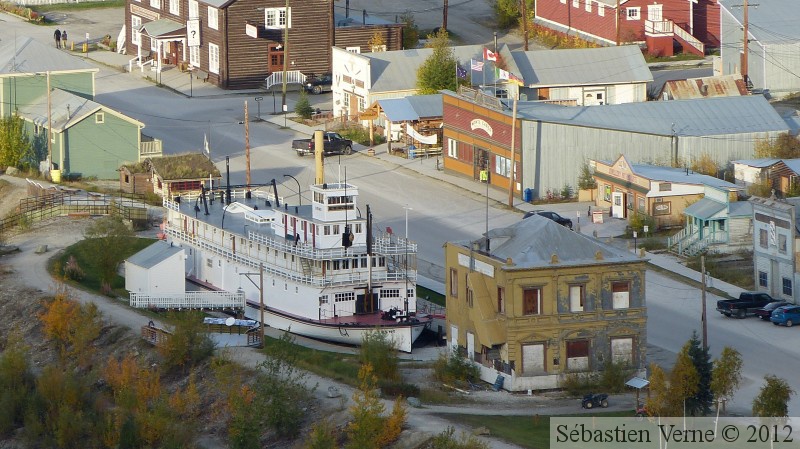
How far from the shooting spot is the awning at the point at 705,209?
73.5 metres

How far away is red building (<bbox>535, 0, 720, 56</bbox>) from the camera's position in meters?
111

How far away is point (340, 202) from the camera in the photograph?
66250 millimetres

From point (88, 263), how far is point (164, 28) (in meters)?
44.5

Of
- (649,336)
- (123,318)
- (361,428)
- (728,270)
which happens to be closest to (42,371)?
(123,318)

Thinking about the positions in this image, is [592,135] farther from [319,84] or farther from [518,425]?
[518,425]

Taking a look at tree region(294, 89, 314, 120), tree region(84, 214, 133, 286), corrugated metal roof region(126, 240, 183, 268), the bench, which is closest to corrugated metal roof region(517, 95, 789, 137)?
tree region(294, 89, 314, 120)

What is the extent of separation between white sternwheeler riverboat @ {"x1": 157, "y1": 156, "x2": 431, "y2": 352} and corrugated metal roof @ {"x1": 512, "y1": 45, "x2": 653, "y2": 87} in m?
32.9

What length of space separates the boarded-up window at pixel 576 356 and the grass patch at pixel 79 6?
8502 centimetres

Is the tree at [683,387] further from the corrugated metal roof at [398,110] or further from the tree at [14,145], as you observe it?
the tree at [14,145]

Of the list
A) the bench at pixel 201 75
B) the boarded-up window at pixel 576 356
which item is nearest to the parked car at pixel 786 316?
the boarded-up window at pixel 576 356

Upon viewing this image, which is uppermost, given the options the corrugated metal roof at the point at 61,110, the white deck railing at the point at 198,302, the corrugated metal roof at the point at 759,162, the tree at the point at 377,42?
the tree at the point at 377,42

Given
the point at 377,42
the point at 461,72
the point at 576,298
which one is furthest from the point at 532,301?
the point at 377,42

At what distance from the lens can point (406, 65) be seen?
332 feet

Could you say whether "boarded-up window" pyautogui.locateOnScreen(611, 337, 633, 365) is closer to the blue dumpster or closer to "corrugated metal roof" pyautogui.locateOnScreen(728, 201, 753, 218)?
"corrugated metal roof" pyautogui.locateOnScreen(728, 201, 753, 218)
